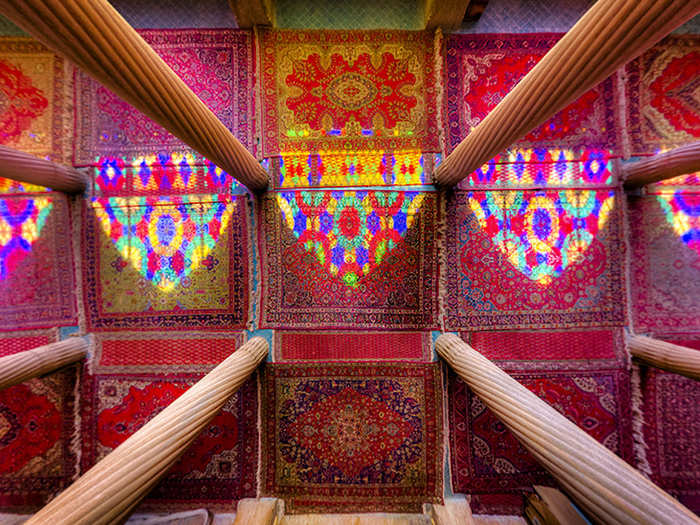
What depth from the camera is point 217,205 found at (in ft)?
6.56

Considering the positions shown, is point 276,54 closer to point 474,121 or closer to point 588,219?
point 474,121

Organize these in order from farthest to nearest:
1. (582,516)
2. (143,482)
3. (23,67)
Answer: (23,67), (582,516), (143,482)

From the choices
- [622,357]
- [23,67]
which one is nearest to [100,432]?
[23,67]

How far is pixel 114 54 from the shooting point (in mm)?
748

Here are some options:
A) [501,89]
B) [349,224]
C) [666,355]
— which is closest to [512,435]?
[666,355]

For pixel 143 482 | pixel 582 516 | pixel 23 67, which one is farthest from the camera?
pixel 23 67

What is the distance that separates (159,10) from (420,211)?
2.24 meters

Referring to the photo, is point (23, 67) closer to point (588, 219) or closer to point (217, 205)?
point (217, 205)

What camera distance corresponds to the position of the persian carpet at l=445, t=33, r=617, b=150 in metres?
1.97

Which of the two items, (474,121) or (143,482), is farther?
(474,121)

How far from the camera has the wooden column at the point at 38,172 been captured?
160 centimetres

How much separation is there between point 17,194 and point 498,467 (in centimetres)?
375

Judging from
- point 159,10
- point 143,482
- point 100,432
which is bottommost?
point 100,432

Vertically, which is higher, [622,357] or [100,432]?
[622,357]
